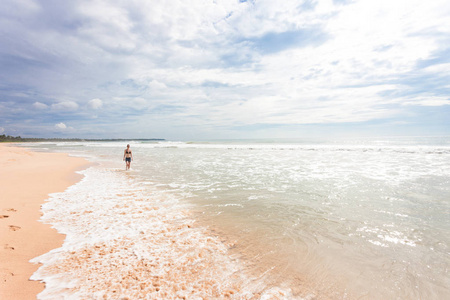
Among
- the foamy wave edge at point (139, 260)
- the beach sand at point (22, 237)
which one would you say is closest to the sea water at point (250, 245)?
the foamy wave edge at point (139, 260)

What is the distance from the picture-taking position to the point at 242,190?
9.83m

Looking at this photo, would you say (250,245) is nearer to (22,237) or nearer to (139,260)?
(139,260)

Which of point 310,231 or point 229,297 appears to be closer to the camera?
point 229,297

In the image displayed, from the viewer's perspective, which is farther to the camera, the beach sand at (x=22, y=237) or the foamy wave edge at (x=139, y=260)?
the beach sand at (x=22, y=237)

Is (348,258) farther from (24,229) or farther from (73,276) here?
(24,229)

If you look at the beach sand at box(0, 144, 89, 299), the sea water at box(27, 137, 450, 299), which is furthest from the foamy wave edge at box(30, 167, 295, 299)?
the beach sand at box(0, 144, 89, 299)

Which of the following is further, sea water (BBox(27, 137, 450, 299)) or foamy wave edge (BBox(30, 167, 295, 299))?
sea water (BBox(27, 137, 450, 299))

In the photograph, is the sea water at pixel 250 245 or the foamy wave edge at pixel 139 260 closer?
the foamy wave edge at pixel 139 260

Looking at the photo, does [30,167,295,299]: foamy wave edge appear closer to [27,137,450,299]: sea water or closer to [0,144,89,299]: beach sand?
[27,137,450,299]: sea water

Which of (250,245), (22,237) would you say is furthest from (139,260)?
(22,237)

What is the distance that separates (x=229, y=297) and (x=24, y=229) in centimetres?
592

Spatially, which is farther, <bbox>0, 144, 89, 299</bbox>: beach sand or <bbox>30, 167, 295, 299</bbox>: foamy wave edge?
<bbox>0, 144, 89, 299</bbox>: beach sand

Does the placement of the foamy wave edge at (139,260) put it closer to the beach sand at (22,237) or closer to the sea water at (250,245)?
the sea water at (250,245)

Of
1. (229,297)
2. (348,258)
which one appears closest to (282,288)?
(229,297)
